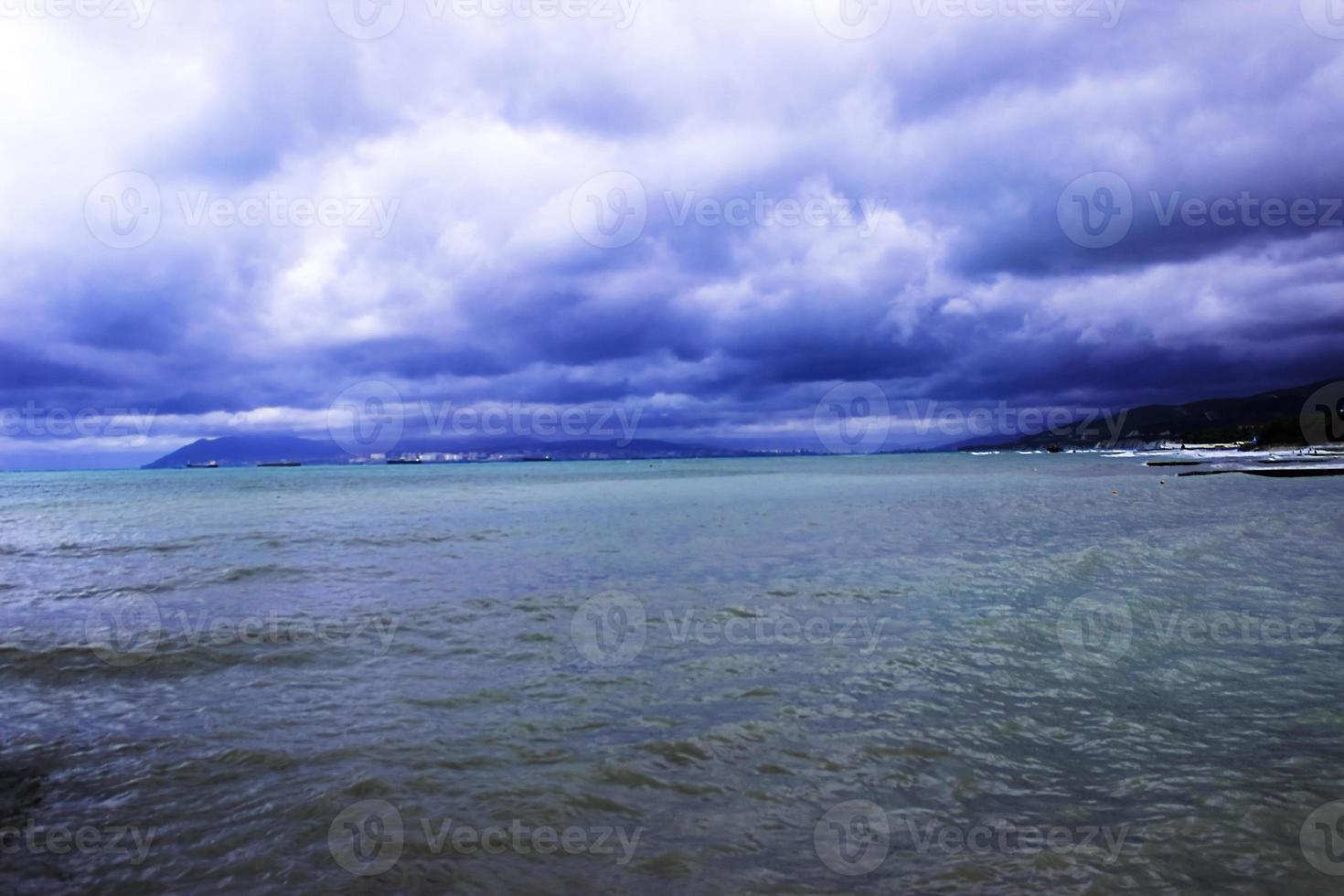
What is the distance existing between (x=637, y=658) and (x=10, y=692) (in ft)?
34.4

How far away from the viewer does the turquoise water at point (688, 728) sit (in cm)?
638

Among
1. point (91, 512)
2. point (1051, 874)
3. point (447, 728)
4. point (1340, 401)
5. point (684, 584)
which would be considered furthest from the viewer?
point (1340, 401)

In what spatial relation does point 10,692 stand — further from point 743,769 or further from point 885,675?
point 885,675

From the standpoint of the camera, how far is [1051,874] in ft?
19.4

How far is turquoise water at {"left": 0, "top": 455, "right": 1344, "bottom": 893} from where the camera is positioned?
6.38 m

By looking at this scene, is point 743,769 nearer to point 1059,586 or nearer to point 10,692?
point 10,692

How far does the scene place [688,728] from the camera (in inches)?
369

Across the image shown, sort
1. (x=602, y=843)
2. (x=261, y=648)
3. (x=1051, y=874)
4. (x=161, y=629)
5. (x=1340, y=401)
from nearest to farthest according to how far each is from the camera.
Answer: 1. (x=1051, y=874)
2. (x=602, y=843)
3. (x=261, y=648)
4. (x=161, y=629)
5. (x=1340, y=401)

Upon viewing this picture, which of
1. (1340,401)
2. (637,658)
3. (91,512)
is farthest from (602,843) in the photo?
(1340,401)

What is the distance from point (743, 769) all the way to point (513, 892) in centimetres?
307

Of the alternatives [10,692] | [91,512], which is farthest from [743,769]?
[91,512]

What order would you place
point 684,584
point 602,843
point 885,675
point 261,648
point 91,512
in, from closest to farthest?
point 602,843
point 885,675
point 261,648
point 684,584
point 91,512

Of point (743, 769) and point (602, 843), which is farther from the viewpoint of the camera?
point (743, 769)

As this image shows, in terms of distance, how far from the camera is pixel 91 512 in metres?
53.2
